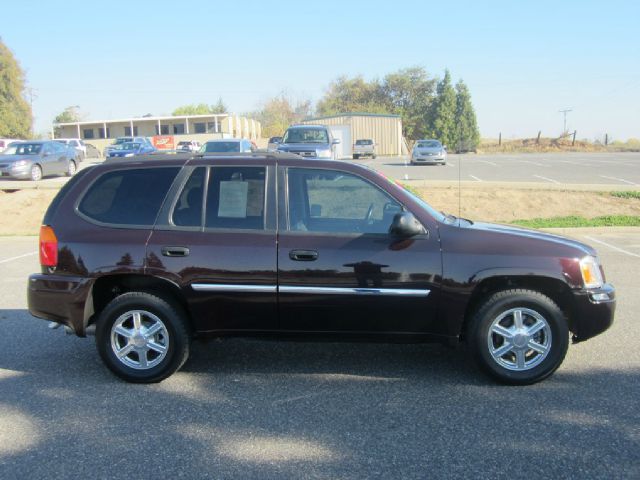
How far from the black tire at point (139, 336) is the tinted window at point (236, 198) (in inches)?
29.8

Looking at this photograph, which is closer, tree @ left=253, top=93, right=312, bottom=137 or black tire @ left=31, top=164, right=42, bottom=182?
black tire @ left=31, top=164, right=42, bottom=182

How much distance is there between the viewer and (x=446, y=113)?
6397cm

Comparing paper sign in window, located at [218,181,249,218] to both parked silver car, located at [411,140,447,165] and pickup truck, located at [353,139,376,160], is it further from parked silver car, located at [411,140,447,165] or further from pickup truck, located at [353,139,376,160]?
pickup truck, located at [353,139,376,160]

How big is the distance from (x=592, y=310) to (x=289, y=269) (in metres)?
2.34

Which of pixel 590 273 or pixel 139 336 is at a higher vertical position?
pixel 590 273

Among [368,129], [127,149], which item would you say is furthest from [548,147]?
[127,149]

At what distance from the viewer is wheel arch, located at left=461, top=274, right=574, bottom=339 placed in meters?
4.54

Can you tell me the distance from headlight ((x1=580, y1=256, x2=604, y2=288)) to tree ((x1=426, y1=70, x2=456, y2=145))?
60.7 m

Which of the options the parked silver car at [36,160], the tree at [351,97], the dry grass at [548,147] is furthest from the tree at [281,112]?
the parked silver car at [36,160]

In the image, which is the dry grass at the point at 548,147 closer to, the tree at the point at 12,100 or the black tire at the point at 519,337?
the tree at the point at 12,100

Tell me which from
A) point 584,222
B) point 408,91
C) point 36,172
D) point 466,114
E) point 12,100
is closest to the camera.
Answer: point 584,222

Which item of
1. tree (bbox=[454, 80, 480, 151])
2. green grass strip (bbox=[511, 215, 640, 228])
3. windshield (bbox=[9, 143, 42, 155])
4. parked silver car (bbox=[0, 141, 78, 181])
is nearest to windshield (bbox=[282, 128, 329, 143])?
green grass strip (bbox=[511, 215, 640, 228])

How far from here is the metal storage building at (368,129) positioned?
48.9 m

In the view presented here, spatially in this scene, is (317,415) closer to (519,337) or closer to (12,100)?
(519,337)
